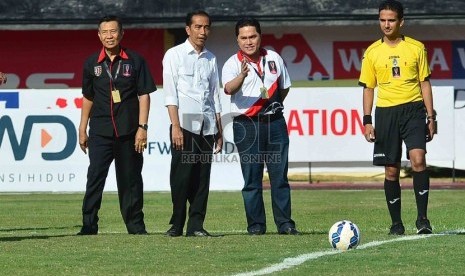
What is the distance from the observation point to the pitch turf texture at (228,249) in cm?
1038

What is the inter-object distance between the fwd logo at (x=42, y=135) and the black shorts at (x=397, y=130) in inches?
432

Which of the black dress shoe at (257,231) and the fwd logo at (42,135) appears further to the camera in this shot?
the fwd logo at (42,135)

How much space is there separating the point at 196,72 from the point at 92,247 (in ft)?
7.59

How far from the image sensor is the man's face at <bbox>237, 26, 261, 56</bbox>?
13891 millimetres

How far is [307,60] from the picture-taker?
2978 centimetres

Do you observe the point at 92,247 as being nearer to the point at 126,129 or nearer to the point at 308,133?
the point at 126,129

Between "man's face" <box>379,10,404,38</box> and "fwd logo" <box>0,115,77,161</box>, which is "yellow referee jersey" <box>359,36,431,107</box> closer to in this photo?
"man's face" <box>379,10,404,38</box>

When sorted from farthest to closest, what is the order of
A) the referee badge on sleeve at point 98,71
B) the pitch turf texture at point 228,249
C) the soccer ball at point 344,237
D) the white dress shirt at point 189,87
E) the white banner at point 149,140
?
1. the white banner at point 149,140
2. the referee badge on sleeve at point 98,71
3. the white dress shirt at point 189,87
4. the soccer ball at point 344,237
5. the pitch turf texture at point 228,249

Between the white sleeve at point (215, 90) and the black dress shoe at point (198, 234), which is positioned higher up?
the white sleeve at point (215, 90)

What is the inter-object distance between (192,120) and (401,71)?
211 centimetres

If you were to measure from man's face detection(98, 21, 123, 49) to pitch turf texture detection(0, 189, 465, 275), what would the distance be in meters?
1.92

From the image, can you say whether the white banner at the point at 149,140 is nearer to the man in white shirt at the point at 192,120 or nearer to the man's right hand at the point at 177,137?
the man in white shirt at the point at 192,120

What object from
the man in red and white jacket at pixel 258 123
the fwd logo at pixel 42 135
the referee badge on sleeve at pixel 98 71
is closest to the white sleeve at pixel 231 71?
the man in red and white jacket at pixel 258 123

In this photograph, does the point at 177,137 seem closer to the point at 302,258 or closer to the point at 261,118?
the point at 261,118
